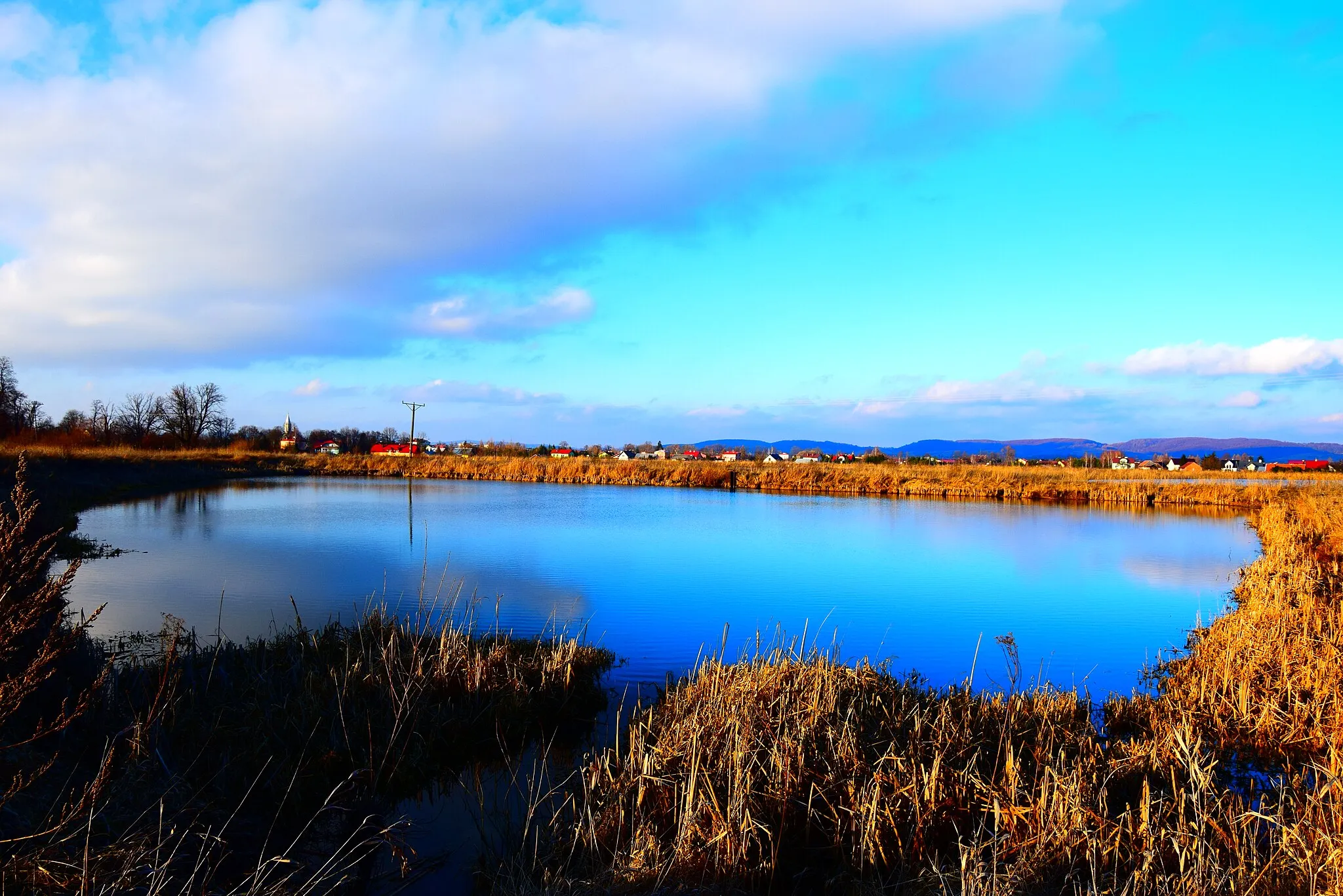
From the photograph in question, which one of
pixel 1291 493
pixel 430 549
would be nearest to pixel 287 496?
pixel 430 549

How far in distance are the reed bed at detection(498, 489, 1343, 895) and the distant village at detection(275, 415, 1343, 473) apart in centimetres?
5174

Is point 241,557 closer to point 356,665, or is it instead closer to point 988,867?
point 356,665

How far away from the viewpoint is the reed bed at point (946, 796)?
158 inches

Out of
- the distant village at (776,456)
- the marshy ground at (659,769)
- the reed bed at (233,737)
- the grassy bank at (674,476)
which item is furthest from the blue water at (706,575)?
the distant village at (776,456)

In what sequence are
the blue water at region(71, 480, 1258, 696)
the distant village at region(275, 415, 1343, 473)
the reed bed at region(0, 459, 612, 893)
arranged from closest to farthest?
the reed bed at region(0, 459, 612, 893), the blue water at region(71, 480, 1258, 696), the distant village at region(275, 415, 1343, 473)

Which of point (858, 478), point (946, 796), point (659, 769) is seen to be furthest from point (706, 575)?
point (858, 478)

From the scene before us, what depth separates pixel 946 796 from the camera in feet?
15.4

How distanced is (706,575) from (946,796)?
11.5 m

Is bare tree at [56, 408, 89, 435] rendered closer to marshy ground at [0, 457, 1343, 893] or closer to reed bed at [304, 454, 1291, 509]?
reed bed at [304, 454, 1291, 509]

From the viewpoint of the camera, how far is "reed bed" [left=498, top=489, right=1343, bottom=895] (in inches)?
158

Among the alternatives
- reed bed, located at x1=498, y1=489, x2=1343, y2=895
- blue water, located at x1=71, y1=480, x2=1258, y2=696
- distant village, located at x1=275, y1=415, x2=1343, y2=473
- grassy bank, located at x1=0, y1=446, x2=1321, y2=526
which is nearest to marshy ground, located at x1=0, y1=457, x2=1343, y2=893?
reed bed, located at x1=498, y1=489, x2=1343, y2=895

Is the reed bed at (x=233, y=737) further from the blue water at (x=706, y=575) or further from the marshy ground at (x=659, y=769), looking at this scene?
the blue water at (x=706, y=575)

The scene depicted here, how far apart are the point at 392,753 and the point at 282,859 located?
2459 millimetres

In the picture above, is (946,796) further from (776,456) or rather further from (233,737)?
(776,456)
